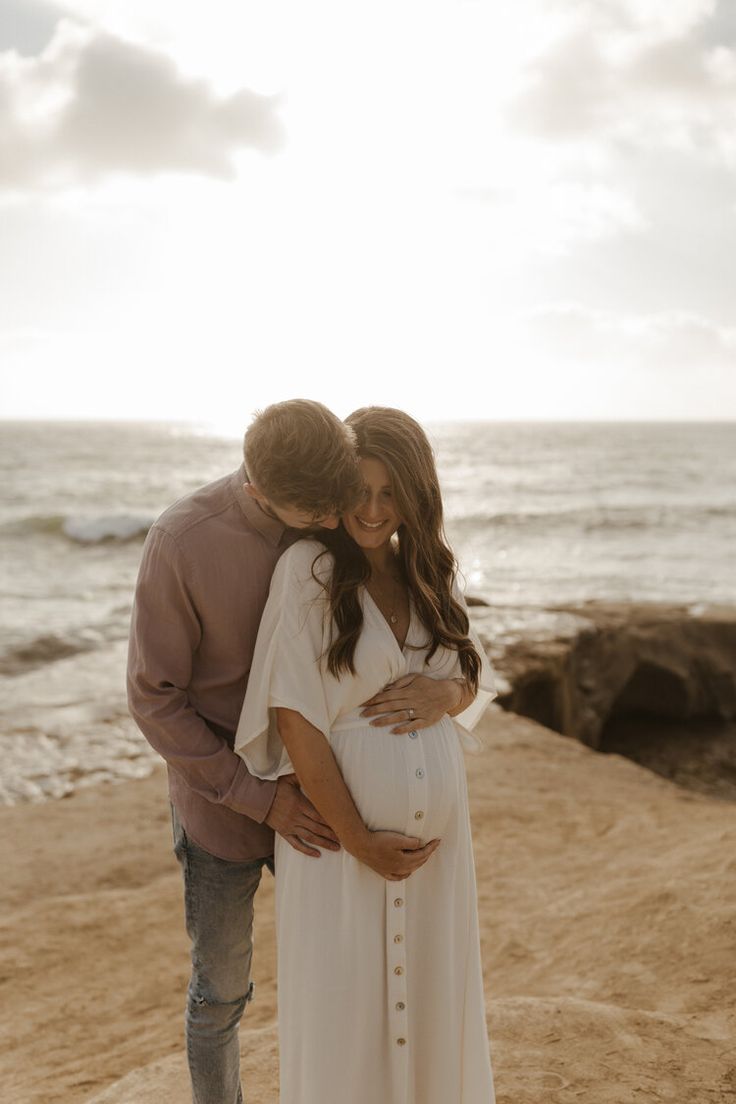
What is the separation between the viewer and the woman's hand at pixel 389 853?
6.94 ft

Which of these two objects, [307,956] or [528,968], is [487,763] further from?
[307,956]

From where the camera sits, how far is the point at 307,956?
2.17 meters

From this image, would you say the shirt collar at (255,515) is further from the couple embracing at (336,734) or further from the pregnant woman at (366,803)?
the pregnant woman at (366,803)

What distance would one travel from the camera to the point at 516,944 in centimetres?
447

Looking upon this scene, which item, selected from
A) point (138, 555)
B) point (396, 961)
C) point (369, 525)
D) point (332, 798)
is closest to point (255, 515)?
point (369, 525)

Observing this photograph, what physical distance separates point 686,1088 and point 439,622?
66.6 inches

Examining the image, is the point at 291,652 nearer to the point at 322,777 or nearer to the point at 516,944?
the point at 322,777

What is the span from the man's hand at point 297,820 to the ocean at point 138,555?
0.98 meters

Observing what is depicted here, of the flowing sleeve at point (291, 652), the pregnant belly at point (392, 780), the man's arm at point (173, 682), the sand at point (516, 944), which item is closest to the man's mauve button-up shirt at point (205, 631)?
the man's arm at point (173, 682)

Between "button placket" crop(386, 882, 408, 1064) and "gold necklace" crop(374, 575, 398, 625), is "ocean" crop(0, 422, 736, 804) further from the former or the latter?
"button placket" crop(386, 882, 408, 1064)

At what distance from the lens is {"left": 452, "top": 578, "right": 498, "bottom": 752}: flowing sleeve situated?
244 centimetres

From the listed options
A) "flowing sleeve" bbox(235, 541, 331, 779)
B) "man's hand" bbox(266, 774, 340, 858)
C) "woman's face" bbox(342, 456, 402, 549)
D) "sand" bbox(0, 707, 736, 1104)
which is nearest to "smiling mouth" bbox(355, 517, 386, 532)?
"woman's face" bbox(342, 456, 402, 549)

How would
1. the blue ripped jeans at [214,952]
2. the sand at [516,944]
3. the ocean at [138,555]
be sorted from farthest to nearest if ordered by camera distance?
the ocean at [138,555] → the sand at [516,944] → the blue ripped jeans at [214,952]

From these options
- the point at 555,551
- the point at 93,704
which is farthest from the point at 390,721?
the point at 555,551
